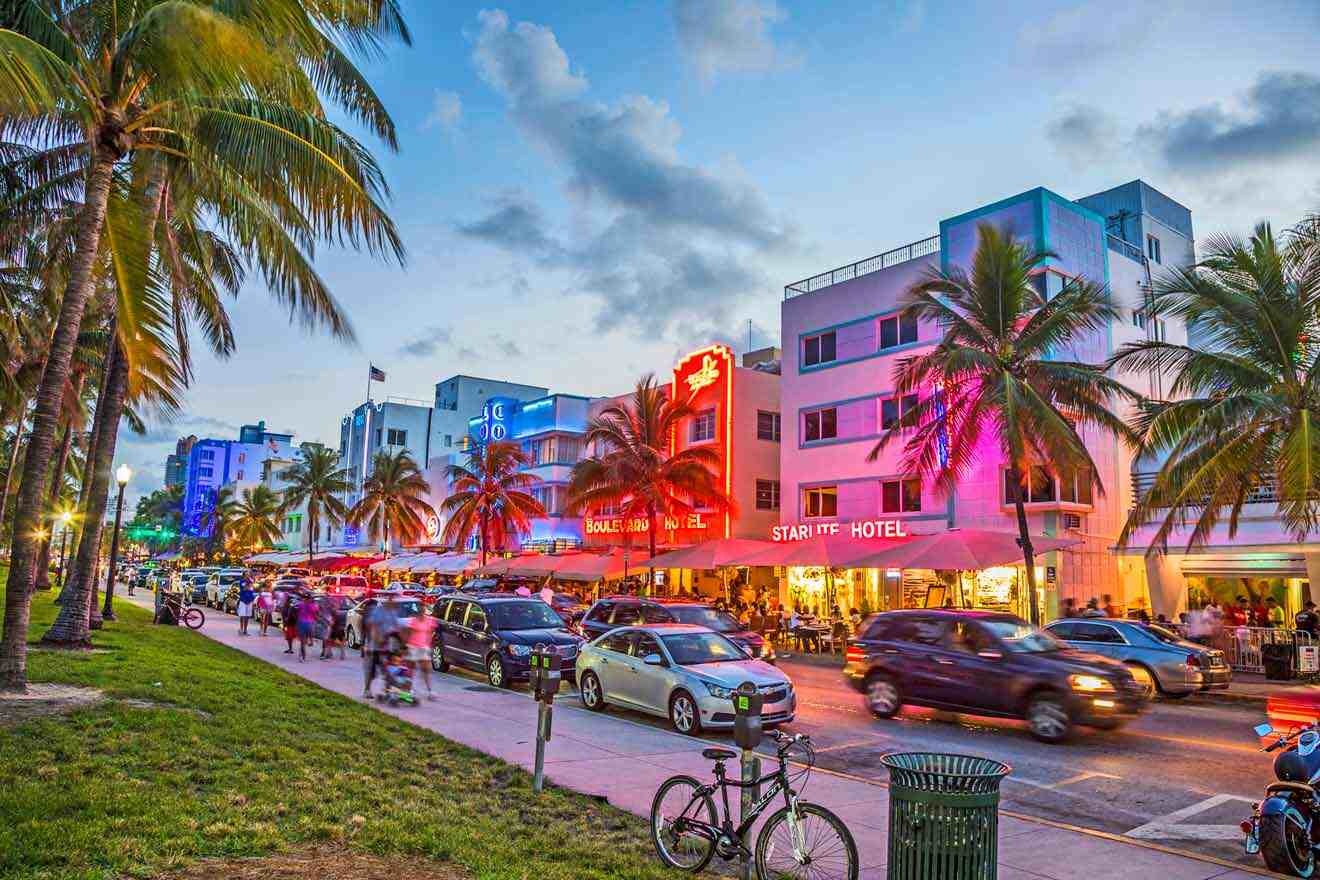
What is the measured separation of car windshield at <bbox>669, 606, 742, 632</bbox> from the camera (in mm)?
19750

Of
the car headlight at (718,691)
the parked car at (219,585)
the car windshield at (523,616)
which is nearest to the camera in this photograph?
the car headlight at (718,691)

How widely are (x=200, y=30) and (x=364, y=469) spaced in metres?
78.7

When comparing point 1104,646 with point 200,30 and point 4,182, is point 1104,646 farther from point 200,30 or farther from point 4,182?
point 4,182

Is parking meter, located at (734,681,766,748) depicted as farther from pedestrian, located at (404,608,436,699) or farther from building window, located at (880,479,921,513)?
building window, located at (880,479,921,513)

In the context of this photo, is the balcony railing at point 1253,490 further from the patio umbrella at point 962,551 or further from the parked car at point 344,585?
the parked car at point 344,585

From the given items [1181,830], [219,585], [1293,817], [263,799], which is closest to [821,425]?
[1181,830]

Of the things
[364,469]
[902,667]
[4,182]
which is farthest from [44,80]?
[364,469]

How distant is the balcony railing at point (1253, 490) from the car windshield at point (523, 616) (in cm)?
1332

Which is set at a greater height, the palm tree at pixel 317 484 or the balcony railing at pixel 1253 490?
the palm tree at pixel 317 484

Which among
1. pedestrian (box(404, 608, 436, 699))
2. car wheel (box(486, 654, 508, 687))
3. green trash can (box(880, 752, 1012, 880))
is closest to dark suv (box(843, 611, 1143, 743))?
car wheel (box(486, 654, 508, 687))

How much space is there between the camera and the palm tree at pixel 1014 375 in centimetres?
2219

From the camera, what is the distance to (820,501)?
3409 centimetres

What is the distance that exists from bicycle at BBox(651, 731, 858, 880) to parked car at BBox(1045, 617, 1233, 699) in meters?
13.3

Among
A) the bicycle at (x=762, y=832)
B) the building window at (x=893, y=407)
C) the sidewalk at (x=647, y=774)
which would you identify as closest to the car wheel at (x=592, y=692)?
the sidewalk at (x=647, y=774)
